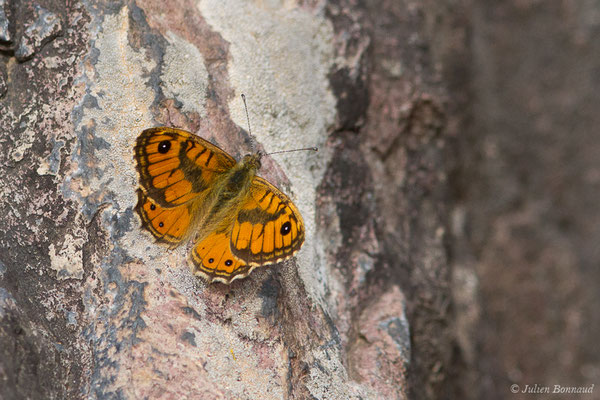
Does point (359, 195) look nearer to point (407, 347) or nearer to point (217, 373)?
point (407, 347)

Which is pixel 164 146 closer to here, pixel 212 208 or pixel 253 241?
pixel 212 208

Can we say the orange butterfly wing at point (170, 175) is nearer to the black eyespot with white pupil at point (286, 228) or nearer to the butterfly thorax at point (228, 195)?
the butterfly thorax at point (228, 195)

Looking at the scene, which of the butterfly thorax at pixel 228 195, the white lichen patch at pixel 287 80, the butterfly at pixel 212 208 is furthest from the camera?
the white lichen patch at pixel 287 80

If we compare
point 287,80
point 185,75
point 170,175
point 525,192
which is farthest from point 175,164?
point 525,192

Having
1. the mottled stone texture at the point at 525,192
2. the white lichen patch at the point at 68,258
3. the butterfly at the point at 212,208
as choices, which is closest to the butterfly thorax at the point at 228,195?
the butterfly at the point at 212,208

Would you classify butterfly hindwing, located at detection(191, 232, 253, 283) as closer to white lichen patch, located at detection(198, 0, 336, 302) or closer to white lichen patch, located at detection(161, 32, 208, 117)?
white lichen patch, located at detection(198, 0, 336, 302)
